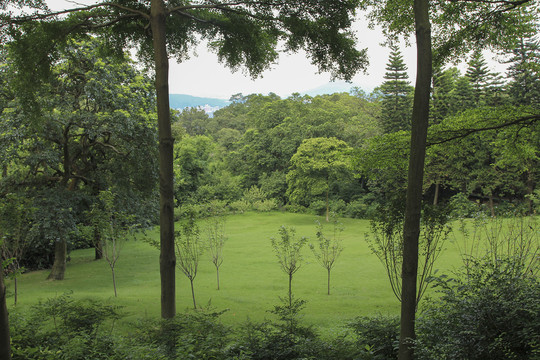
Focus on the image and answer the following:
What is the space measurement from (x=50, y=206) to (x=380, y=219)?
10.4 metres

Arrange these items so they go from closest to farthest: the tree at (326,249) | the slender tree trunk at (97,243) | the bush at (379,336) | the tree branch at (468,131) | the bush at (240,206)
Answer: the bush at (379,336) < the tree branch at (468,131) < the tree at (326,249) < the slender tree trunk at (97,243) < the bush at (240,206)

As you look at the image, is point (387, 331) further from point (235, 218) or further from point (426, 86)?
point (235, 218)

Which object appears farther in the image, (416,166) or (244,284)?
(244,284)

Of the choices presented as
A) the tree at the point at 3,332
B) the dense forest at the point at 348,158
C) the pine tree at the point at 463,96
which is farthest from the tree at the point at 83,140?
the pine tree at the point at 463,96

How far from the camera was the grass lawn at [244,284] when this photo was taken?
9.59m

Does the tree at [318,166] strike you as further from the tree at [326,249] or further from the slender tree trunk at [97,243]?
the slender tree trunk at [97,243]

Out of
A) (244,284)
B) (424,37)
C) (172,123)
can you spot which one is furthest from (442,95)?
(424,37)

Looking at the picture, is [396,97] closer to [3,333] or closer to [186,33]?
[186,33]

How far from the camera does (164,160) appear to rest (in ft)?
19.0

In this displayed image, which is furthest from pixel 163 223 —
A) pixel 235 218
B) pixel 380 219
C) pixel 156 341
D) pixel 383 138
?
pixel 235 218

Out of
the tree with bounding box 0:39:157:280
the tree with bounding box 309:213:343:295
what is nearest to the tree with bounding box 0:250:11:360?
the tree with bounding box 0:39:157:280

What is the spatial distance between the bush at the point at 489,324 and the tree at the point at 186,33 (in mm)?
3809

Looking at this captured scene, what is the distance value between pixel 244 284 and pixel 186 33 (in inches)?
336

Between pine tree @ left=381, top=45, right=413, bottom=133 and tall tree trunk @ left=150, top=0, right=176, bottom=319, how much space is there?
2540 cm
